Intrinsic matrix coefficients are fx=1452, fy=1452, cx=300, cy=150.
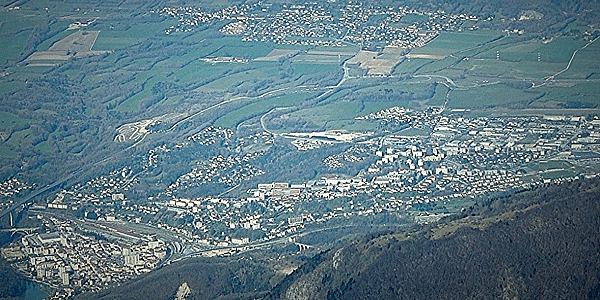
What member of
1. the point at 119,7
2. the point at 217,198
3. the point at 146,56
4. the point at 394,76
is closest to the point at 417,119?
the point at 394,76

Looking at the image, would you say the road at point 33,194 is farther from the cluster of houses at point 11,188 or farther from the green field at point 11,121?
the green field at point 11,121

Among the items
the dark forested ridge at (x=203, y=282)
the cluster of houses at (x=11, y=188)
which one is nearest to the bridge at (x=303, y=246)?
Answer: the dark forested ridge at (x=203, y=282)

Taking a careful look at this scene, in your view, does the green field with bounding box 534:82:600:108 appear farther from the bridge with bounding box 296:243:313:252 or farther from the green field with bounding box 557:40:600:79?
the bridge with bounding box 296:243:313:252

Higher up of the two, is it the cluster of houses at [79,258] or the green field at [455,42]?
the cluster of houses at [79,258]

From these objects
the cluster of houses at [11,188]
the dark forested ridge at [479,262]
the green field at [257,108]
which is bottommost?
the green field at [257,108]

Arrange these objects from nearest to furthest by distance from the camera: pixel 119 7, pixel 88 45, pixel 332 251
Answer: pixel 332 251 → pixel 88 45 → pixel 119 7

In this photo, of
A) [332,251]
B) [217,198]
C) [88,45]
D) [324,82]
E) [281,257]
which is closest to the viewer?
[332,251]

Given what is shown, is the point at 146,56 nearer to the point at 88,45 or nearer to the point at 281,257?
the point at 88,45

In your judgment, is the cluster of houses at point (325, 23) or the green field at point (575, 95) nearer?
the green field at point (575, 95)

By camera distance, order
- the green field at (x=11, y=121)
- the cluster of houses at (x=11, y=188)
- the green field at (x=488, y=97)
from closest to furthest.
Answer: the cluster of houses at (x=11, y=188)
the green field at (x=11, y=121)
the green field at (x=488, y=97)
